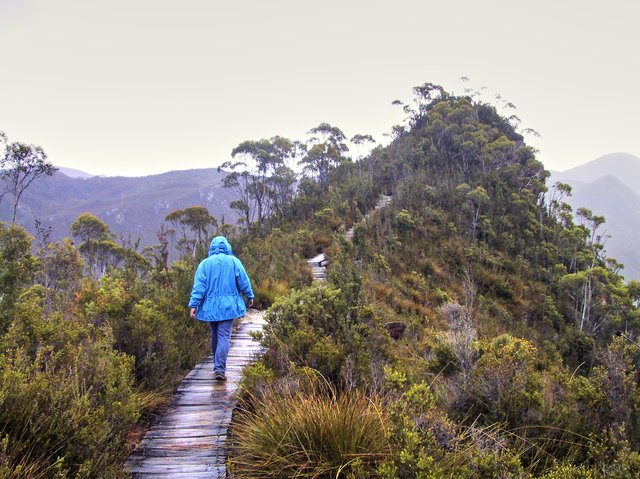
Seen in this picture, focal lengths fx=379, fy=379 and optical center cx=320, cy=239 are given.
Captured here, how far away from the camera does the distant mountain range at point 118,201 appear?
13488cm

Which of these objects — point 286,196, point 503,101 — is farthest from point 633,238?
point 286,196

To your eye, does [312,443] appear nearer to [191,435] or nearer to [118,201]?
[191,435]

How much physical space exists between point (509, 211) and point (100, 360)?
2470 cm

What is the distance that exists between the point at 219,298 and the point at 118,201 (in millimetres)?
179366

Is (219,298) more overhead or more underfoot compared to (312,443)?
more overhead

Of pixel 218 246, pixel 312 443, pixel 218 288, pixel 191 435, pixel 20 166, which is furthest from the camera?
pixel 20 166

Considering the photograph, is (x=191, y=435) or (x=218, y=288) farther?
(x=218, y=288)

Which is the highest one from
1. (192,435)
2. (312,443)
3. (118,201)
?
(118,201)

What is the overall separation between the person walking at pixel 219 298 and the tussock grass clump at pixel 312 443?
1.59 meters

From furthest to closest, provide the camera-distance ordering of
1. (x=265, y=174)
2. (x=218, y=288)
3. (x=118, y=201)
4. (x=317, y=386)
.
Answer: (x=118, y=201) < (x=265, y=174) < (x=218, y=288) < (x=317, y=386)

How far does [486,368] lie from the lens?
278 cm

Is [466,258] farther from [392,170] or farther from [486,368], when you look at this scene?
[486,368]

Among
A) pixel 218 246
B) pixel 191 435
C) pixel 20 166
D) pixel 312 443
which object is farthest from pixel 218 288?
pixel 20 166

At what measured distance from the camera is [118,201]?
161m
